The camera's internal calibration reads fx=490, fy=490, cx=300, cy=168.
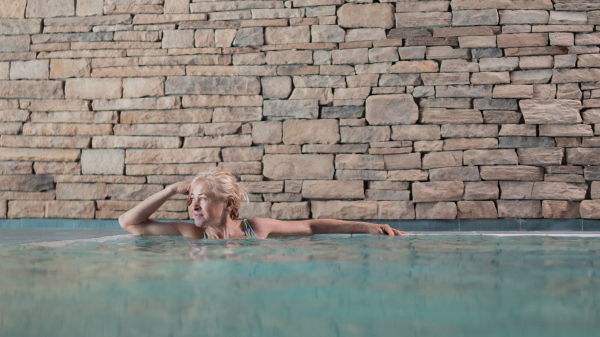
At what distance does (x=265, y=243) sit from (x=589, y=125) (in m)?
3.58

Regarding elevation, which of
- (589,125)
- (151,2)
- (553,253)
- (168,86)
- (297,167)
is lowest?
(553,253)

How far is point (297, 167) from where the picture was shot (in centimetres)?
500

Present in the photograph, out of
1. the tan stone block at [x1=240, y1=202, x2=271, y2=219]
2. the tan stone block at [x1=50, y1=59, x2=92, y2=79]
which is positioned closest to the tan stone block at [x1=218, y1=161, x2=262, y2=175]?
the tan stone block at [x1=240, y1=202, x2=271, y2=219]

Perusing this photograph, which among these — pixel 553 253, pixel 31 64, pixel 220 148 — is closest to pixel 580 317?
pixel 553 253

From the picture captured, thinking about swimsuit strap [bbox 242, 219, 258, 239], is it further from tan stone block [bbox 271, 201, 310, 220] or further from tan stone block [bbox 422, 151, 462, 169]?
tan stone block [bbox 422, 151, 462, 169]

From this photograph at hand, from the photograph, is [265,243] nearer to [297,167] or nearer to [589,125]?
[297,167]

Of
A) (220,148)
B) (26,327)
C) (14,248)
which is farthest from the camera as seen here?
(220,148)

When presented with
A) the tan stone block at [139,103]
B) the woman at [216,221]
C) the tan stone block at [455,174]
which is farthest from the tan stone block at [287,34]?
the woman at [216,221]

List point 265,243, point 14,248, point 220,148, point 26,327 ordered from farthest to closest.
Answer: point 220,148
point 265,243
point 14,248
point 26,327

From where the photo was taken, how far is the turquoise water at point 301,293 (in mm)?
1112

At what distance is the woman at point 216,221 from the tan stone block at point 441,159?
129 cm

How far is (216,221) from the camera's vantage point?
11.1 feet

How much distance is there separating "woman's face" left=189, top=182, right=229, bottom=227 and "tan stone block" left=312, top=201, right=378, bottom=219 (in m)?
1.76

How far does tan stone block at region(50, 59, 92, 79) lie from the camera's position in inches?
210
